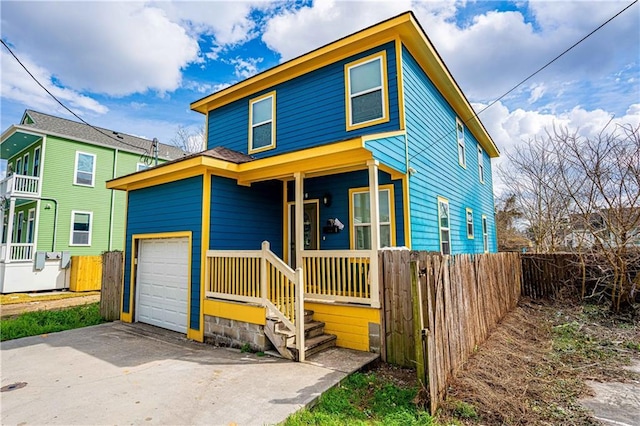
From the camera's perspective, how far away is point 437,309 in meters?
3.74

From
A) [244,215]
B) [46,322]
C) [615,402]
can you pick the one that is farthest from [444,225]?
[46,322]

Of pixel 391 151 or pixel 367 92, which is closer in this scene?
pixel 391 151

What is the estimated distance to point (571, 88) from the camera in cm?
1000

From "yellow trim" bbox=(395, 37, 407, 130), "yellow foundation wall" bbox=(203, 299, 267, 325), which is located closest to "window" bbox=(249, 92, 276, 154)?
"yellow trim" bbox=(395, 37, 407, 130)

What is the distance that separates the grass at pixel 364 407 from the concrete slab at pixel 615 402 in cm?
187

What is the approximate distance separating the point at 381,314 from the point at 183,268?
14.6 ft

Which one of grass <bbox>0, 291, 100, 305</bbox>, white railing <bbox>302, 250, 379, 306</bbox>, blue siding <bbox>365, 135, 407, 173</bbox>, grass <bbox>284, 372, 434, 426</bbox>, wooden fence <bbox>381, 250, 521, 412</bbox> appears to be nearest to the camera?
grass <bbox>284, 372, 434, 426</bbox>

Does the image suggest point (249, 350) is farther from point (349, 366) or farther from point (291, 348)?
point (349, 366)

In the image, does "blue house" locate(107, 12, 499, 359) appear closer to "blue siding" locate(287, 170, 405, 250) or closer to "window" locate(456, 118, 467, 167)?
"blue siding" locate(287, 170, 405, 250)

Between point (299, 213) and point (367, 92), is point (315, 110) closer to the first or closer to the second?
point (367, 92)

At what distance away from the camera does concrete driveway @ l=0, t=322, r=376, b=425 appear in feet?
11.1

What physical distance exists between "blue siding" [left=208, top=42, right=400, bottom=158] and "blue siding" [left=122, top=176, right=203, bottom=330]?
248cm

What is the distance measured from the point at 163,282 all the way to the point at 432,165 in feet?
23.6

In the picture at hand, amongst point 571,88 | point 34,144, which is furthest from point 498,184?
point 34,144
